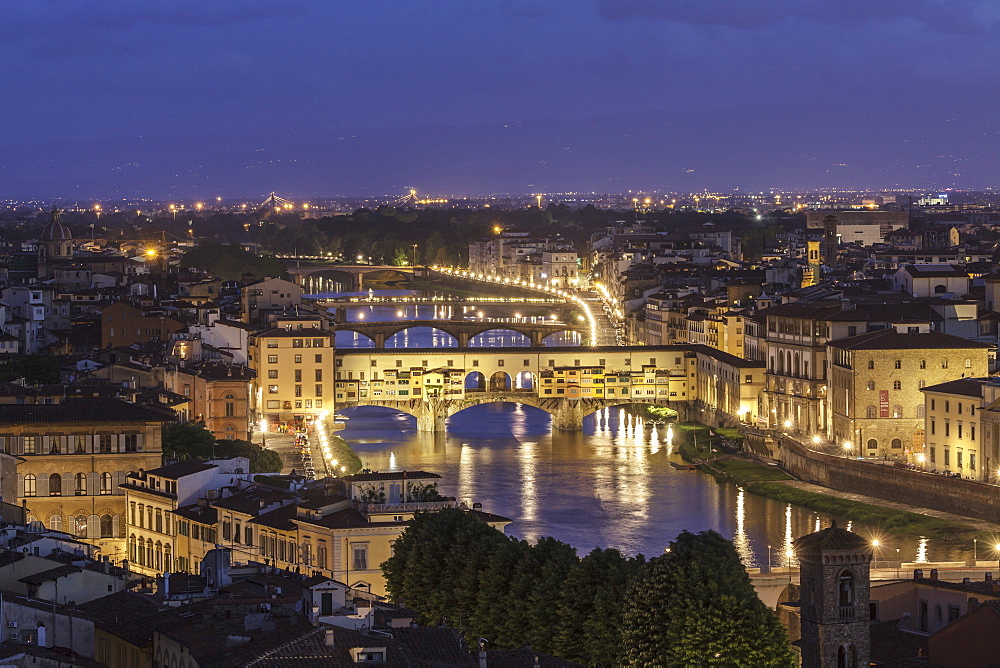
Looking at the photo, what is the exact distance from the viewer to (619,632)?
11414mm

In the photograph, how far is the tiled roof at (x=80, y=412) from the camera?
1712cm

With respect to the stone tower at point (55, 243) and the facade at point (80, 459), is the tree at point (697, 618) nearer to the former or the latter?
the facade at point (80, 459)

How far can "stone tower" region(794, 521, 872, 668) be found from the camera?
33.2ft

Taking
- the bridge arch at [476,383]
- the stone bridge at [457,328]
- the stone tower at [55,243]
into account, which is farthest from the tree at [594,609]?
the stone tower at [55,243]

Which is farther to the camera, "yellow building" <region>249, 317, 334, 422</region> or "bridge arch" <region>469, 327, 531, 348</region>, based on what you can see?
"bridge arch" <region>469, 327, 531, 348</region>

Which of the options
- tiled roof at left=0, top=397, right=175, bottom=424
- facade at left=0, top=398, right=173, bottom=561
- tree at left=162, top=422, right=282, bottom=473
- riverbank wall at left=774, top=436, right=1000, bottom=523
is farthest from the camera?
riverbank wall at left=774, top=436, right=1000, bottom=523

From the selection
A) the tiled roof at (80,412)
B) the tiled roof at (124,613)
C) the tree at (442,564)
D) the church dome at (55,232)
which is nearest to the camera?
the tiled roof at (124,613)

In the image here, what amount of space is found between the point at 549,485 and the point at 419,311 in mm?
33259

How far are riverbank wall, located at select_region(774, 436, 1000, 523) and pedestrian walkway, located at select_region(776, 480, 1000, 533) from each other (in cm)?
7

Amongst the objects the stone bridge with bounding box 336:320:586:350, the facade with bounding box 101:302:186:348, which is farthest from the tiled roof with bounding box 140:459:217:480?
the stone bridge with bounding box 336:320:586:350

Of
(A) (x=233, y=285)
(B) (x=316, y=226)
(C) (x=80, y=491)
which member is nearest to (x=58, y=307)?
(A) (x=233, y=285)

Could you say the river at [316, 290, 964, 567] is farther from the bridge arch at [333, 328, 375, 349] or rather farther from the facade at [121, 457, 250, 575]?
the bridge arch at [333, 328, 375, 349]

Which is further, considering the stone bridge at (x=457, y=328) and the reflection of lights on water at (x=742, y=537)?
the stone bridge at (x=457, y=328)

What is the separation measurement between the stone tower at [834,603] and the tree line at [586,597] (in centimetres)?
56
